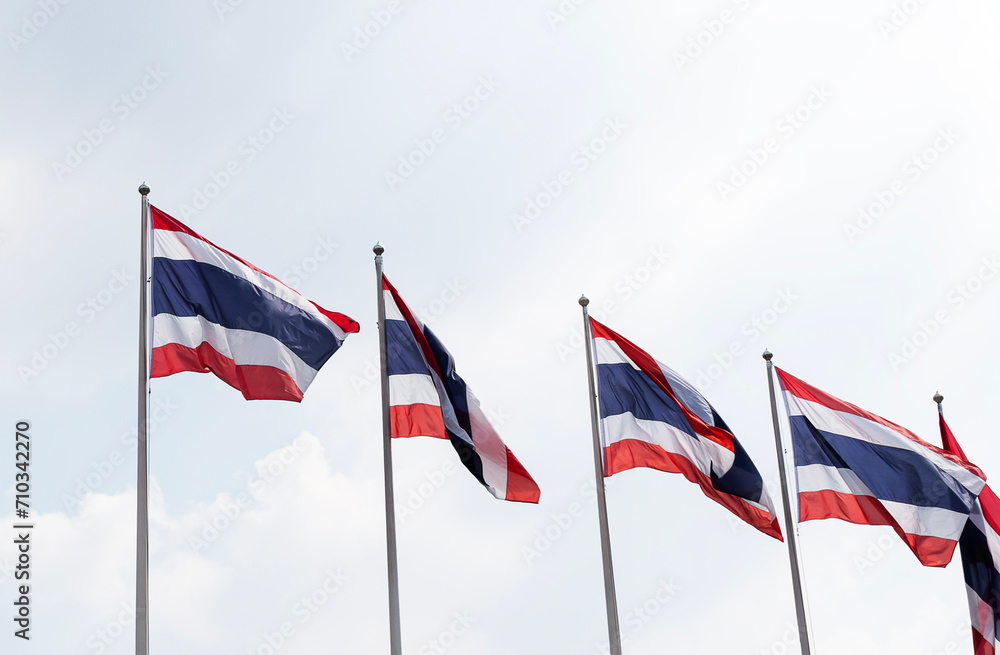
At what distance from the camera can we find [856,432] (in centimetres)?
2552

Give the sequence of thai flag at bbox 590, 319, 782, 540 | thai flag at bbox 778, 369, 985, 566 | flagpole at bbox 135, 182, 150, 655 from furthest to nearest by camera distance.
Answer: thai flag at bbox 778, 369, 985, 566
thai flag at bbox 590, 319, 782, 540
flagpole at bbox 135, 182, 150, 655

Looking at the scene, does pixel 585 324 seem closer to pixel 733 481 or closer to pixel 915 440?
pixel 733 481

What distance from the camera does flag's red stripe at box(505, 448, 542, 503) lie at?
69.8 feet

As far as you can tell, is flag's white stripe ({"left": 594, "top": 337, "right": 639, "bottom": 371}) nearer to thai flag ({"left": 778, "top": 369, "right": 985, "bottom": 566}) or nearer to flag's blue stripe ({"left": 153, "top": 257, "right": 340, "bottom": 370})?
thai flag ({"left": 778, "top": 369, "right": 985, "bottom": 566})

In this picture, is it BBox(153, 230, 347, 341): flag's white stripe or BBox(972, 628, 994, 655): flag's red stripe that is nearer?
BBox(153, 230, 347, 341): flag's white stripe

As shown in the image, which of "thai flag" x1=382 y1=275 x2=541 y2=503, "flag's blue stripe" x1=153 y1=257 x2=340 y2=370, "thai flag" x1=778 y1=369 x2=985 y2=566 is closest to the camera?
"flag's blue stripe" x1=153 y1=257 x2=340 y2=370

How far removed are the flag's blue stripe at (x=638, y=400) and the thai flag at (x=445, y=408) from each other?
120 inches

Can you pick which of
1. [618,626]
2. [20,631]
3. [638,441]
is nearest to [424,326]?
[638,441]

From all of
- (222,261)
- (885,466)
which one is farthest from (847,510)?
(222,261)

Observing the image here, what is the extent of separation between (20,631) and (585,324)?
12.5m

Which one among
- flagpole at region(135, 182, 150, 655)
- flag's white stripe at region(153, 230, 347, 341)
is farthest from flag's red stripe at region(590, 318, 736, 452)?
flagpole at region(135, 182, 150, 655)

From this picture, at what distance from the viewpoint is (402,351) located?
69.6ft

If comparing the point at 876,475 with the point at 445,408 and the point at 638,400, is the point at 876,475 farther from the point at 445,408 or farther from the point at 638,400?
the point at 445,408

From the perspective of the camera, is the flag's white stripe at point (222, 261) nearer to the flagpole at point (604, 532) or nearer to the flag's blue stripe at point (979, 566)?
the flagpole at point (604, 532)
